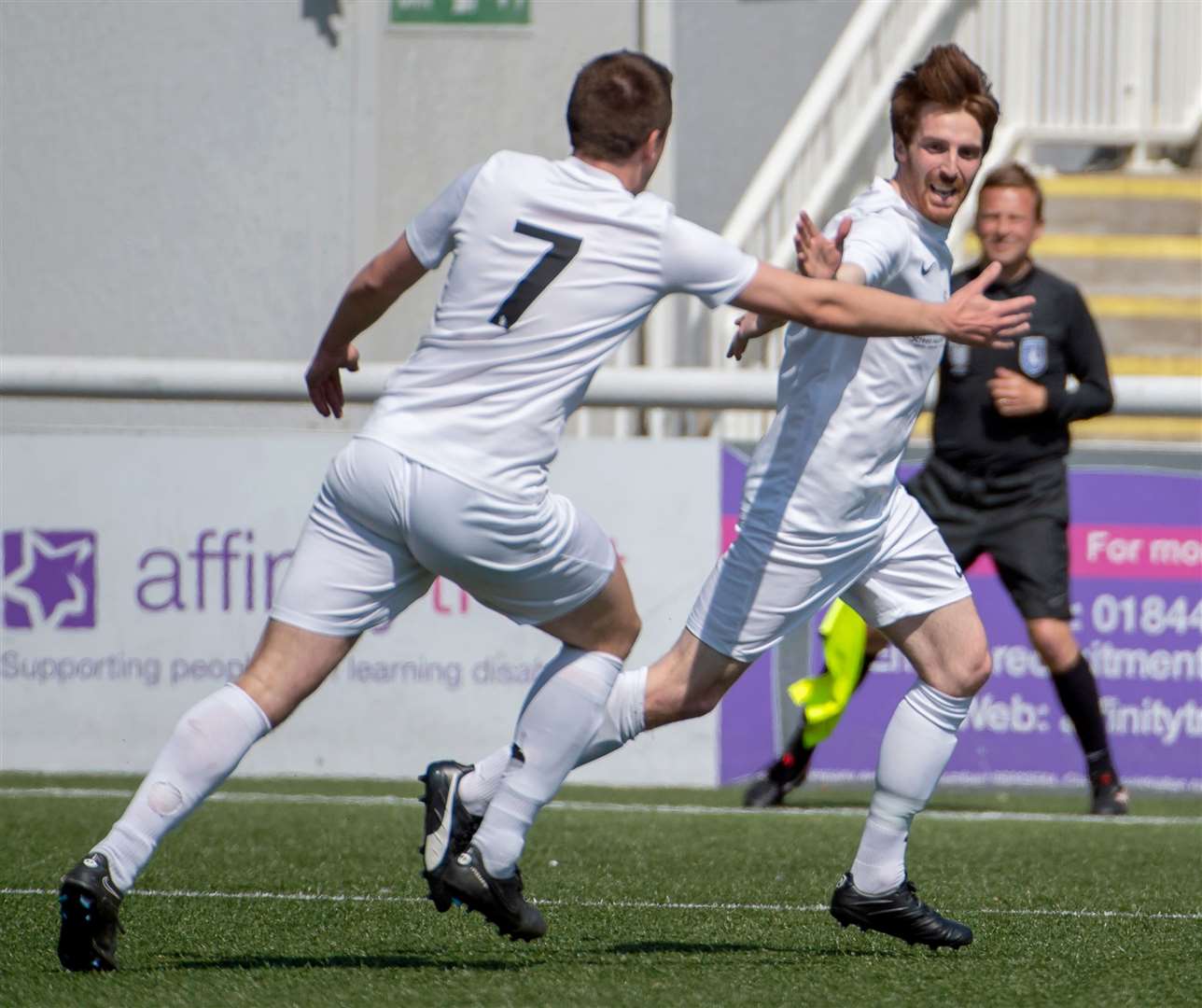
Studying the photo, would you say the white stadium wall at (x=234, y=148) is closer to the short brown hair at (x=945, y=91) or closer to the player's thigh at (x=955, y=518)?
the player's thigh at (x=955, y=518)

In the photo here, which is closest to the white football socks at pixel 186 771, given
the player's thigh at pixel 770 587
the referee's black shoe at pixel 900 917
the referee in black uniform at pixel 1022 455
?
the player's thigh at pixel 770 587

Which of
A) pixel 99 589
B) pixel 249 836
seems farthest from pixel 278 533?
pixel 249 836

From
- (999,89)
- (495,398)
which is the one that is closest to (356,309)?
(495,398)

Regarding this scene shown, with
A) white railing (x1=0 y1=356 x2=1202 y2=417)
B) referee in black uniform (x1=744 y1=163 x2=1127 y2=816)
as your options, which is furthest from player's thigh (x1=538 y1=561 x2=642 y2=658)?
white railing (x1=0 y1=356 x2=1202 y2=417)

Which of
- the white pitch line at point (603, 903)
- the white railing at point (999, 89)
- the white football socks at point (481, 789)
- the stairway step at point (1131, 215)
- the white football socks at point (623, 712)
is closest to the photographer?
the white football socks at point (481, 789)

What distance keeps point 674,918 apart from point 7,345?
7029 mm

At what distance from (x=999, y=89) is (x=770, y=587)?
9.64 meters

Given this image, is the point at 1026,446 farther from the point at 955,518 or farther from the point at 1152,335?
the point at 1152,335

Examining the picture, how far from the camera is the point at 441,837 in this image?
446 centimetres

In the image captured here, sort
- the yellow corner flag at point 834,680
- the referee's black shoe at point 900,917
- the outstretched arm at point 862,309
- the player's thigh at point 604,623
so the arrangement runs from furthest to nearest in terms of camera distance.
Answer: the yellow corner flag at point 834,680, the referee's black shoe at point 900,917, the player's thigh at point 604,623, the outstretched arm at point 862,309

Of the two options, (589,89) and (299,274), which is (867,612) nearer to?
(589,89)

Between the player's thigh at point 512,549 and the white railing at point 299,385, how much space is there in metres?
3.79

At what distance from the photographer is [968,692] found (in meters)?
4.89

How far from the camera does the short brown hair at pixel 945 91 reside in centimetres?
483
